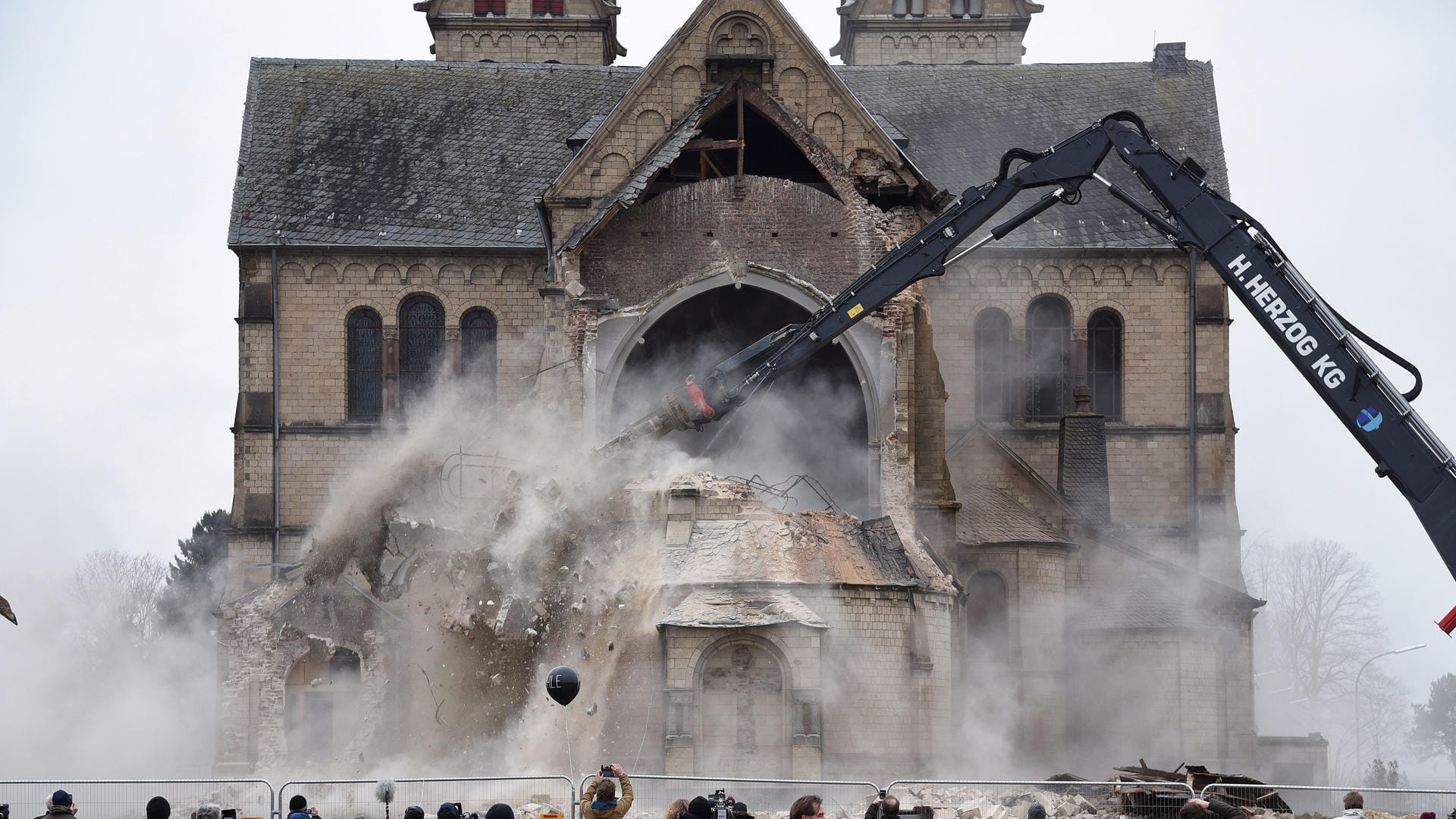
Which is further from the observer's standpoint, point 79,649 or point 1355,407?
point 79,649

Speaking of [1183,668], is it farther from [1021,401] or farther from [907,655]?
[907,655]

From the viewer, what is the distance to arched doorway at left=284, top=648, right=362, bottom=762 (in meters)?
37.4

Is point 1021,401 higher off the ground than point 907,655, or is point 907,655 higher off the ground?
point 1021,401

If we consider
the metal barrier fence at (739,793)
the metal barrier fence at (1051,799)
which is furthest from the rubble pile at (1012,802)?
the metal barrier fence at (739,793)

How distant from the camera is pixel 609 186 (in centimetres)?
3647

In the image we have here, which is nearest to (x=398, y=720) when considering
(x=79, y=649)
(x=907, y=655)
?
(x=907, y=655)

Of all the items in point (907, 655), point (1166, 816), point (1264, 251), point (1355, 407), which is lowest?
point (1166, 816)

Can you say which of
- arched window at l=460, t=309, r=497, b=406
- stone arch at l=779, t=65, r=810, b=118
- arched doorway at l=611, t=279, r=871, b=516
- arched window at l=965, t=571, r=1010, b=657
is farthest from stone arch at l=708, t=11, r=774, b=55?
arched window at l=965, t=571, r=1010, b=657

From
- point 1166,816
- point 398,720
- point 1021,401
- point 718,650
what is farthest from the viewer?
point 1021,401

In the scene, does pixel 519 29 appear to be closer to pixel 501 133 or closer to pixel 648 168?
pixel 501 133

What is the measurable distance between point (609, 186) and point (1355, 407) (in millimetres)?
14289

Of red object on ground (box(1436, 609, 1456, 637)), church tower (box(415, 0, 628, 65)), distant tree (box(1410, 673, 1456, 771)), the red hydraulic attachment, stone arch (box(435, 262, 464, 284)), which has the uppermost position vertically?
Result: church tower (box(415, 0, 628, 65))

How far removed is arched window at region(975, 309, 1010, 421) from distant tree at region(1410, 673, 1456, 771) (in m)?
51.5

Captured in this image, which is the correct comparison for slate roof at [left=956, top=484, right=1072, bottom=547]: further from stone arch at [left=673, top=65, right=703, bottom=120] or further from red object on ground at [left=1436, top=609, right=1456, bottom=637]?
red object on ground at [left=1436, top=609, right=1456, bottom=637]
